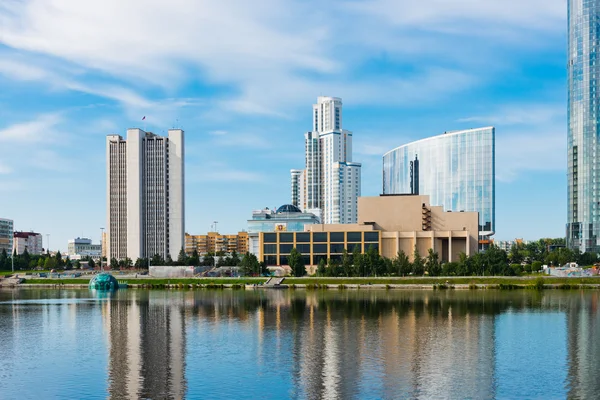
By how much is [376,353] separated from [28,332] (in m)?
35.0

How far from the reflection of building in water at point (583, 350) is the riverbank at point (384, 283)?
34.4 meters

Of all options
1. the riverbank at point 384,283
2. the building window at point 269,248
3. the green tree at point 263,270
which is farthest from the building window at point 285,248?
the riverbank at point 384,283

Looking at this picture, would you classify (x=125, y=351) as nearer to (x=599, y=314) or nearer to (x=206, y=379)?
(x=206, y=379)

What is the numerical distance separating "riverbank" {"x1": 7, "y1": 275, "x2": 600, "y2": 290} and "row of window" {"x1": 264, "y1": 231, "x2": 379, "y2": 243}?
26810 mm

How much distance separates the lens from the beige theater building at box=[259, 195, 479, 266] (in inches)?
6206

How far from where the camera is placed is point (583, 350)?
50344 mm

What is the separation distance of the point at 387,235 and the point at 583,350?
354 feet

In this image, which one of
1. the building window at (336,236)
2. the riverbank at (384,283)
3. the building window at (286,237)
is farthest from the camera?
the building window at (286,237)

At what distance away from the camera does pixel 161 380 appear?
41000 millimetres

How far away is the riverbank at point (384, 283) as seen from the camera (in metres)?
117

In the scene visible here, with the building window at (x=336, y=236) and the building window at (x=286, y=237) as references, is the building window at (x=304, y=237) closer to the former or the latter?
the building window at (x=286, y=237)

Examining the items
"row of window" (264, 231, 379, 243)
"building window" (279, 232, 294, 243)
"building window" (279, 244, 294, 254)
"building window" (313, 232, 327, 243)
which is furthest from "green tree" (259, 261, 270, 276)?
"building window" (313, 232, 327, 243)

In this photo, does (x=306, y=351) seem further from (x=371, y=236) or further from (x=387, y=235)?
(x=387, y=235)

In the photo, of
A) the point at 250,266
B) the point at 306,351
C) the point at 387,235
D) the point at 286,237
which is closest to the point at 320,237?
the point at 286,237
